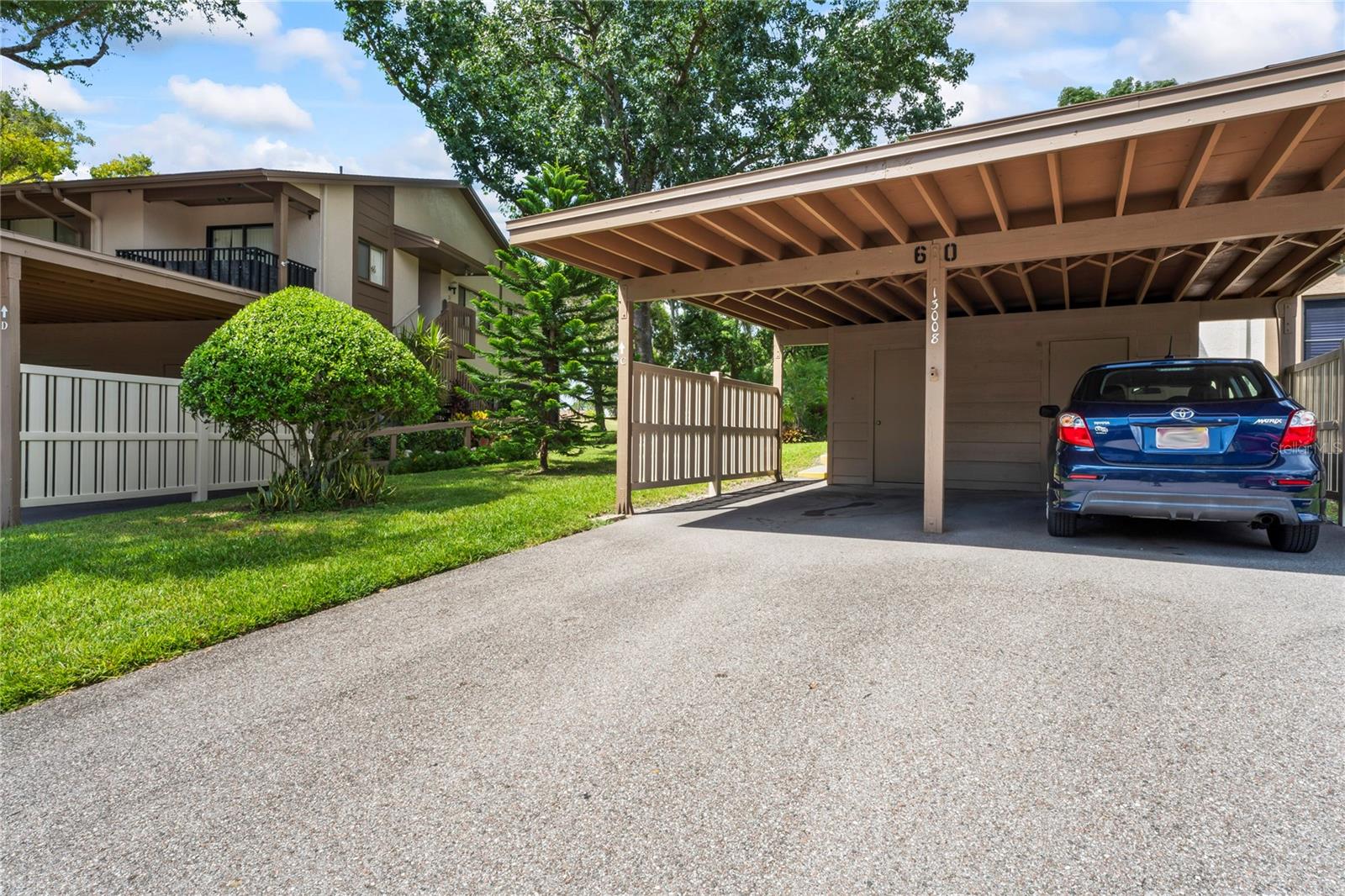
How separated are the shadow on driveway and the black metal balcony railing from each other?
10365mm

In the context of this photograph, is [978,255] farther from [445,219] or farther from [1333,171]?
[445,219]

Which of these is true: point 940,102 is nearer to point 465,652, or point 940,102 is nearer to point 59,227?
point 465,652

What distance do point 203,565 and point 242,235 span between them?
42.3ft

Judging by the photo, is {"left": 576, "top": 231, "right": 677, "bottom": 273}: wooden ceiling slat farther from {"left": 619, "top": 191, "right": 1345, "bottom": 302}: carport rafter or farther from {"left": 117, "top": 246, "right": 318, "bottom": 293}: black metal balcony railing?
{"left": 117, "top": 246, "right": 318, "bottom": 293}: black metal balcony railing

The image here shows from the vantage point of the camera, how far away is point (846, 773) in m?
2.20

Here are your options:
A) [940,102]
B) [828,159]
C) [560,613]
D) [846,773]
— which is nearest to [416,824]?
[846,773]

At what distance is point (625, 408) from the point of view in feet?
26.1

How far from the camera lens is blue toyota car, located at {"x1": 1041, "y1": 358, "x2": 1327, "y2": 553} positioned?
4.77 metres

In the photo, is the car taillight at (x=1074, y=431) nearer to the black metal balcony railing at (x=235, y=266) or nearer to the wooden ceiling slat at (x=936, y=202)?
the wooden ceiling slat at (x=936, y=202)

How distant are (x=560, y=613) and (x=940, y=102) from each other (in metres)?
19.7

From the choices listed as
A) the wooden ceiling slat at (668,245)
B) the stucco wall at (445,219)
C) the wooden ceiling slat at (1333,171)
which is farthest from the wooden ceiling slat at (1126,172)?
the stucco wall at (445,219)

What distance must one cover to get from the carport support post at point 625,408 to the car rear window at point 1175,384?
448cm

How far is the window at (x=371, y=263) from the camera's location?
15680mm

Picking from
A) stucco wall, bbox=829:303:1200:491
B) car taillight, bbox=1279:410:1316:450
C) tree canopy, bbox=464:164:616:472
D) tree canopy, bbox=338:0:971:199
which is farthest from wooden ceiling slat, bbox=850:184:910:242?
tree canopy, bbox=338:0:971:199
